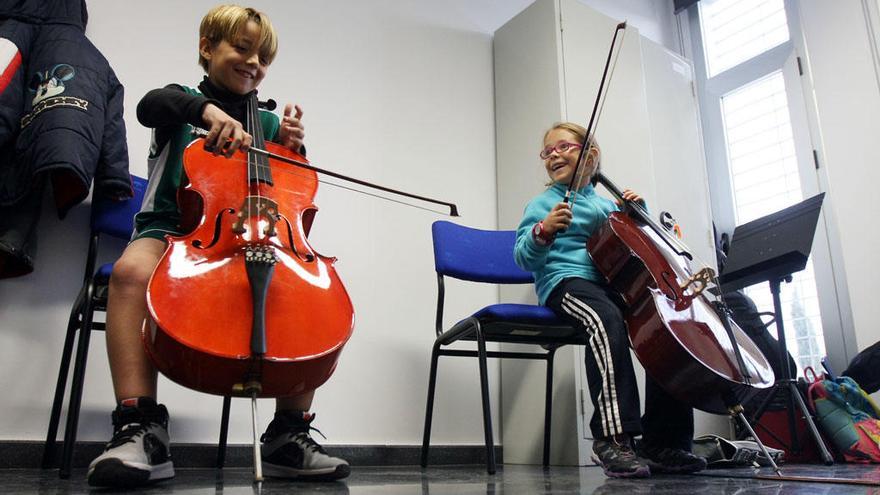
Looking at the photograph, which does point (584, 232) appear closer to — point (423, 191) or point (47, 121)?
point (423, 191)

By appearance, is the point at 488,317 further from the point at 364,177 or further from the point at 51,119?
the point at 51,119

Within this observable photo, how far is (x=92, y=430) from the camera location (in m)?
1.74

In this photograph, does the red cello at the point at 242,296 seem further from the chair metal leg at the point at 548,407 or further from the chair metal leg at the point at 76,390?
the chair metal leg at the point at 548,407

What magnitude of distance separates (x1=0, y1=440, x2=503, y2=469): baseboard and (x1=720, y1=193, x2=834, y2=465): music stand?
1.02m

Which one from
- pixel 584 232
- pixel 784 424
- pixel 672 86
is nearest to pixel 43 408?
pixel 584 232

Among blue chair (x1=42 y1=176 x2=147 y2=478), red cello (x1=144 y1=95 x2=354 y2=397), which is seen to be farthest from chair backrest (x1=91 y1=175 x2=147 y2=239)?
red cello (x1=144 y1=95 x2=354 y2=397)

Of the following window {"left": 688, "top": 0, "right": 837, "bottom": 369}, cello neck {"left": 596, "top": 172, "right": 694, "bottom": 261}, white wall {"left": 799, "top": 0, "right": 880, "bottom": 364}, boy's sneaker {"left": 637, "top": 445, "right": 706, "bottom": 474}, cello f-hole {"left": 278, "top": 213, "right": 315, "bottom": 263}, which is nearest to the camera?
cello f-hole {"left": 278, "top": 213, "right": 315, "bottom": 263}

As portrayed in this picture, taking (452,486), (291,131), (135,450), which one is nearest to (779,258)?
(452,486)

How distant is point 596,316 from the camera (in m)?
1.58

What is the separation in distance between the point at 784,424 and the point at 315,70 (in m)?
2.19

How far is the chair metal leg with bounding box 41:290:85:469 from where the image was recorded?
159cm

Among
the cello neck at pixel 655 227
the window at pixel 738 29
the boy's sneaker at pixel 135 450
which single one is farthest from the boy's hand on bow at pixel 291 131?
the window at pixel 738 29

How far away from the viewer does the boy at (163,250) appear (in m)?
1.05

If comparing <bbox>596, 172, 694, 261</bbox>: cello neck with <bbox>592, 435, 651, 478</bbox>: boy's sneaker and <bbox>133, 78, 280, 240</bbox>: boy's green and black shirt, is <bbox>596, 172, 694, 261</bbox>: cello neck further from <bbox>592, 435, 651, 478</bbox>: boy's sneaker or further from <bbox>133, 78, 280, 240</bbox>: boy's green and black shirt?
<bbox>133, 78, 280, 240</bbox>: boy's green and black shirt
